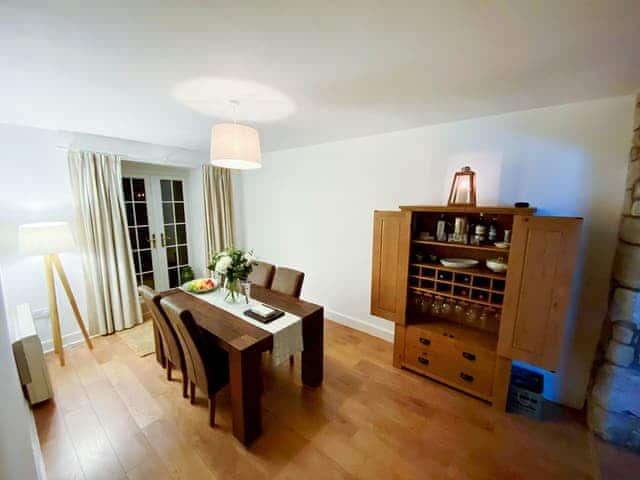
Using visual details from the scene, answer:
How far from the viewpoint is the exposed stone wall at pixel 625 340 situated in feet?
5.39

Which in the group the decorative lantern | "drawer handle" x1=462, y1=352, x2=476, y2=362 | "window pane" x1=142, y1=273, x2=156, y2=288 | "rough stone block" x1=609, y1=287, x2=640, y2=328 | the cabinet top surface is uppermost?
the decorative lantern

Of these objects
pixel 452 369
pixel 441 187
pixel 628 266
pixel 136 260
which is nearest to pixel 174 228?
pixel 136 260

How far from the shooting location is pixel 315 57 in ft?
4.51

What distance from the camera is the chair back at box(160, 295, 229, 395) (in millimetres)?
1676

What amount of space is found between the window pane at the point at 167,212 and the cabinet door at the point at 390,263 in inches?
129

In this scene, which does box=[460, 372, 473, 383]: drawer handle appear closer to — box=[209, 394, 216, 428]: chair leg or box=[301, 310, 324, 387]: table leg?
box=[301, 310, 324, 387]: table leg

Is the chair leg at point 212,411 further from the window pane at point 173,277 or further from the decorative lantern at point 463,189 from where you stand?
the window pane at point 173,277

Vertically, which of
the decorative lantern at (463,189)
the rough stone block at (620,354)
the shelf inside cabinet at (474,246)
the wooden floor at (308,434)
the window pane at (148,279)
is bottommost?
the wooden floor at (308,434)

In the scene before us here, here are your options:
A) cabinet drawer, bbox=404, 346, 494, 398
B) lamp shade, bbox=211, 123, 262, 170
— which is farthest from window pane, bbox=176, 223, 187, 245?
cabinet drawer, bbox=404, 346, 494, 398

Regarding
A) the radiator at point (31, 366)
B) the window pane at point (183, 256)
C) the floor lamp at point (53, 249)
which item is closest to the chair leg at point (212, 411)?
the radiator at point (31, 366)

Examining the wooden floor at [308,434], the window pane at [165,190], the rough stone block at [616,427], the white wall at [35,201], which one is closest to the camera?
the wooden floor at [308,434]

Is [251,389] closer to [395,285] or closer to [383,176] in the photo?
[395,285]

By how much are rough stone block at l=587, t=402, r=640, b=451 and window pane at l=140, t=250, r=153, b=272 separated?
5051 mm

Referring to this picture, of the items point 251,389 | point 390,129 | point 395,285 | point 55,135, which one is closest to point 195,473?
point 251,389
